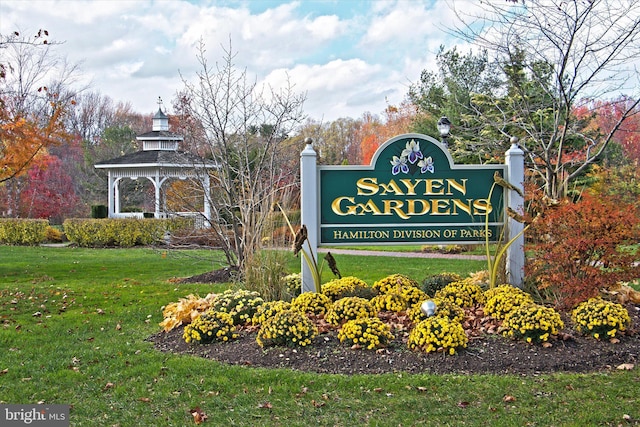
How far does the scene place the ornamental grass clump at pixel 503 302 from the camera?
5.61 m

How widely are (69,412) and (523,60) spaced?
677 centimetres

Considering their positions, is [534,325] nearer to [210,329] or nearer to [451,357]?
[451,357]

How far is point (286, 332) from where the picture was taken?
5055 millimetres

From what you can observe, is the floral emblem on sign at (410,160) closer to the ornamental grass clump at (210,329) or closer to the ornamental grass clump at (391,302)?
the ornamental grass clump at (391,302)

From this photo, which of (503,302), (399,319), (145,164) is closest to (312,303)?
(399,319)

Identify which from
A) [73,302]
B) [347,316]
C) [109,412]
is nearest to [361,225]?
[347,316]

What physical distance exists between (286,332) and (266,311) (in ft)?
2.02

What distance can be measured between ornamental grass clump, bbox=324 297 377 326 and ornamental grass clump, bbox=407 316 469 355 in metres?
0.71

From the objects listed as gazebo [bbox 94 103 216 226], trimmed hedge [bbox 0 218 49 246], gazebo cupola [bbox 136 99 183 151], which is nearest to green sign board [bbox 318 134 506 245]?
gazebo [bbox 94 103 216 226]

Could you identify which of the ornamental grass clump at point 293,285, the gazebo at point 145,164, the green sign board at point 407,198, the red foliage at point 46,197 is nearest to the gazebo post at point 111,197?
the gazebo at point 145,164

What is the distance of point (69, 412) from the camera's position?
3924 millimetres

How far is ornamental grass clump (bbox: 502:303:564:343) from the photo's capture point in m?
4.98

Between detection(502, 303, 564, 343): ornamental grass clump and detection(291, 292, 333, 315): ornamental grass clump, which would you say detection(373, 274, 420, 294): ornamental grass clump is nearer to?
detection(291, 292, 333, 315): ornamental grass clump

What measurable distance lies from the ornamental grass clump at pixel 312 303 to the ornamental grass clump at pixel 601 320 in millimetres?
2399
